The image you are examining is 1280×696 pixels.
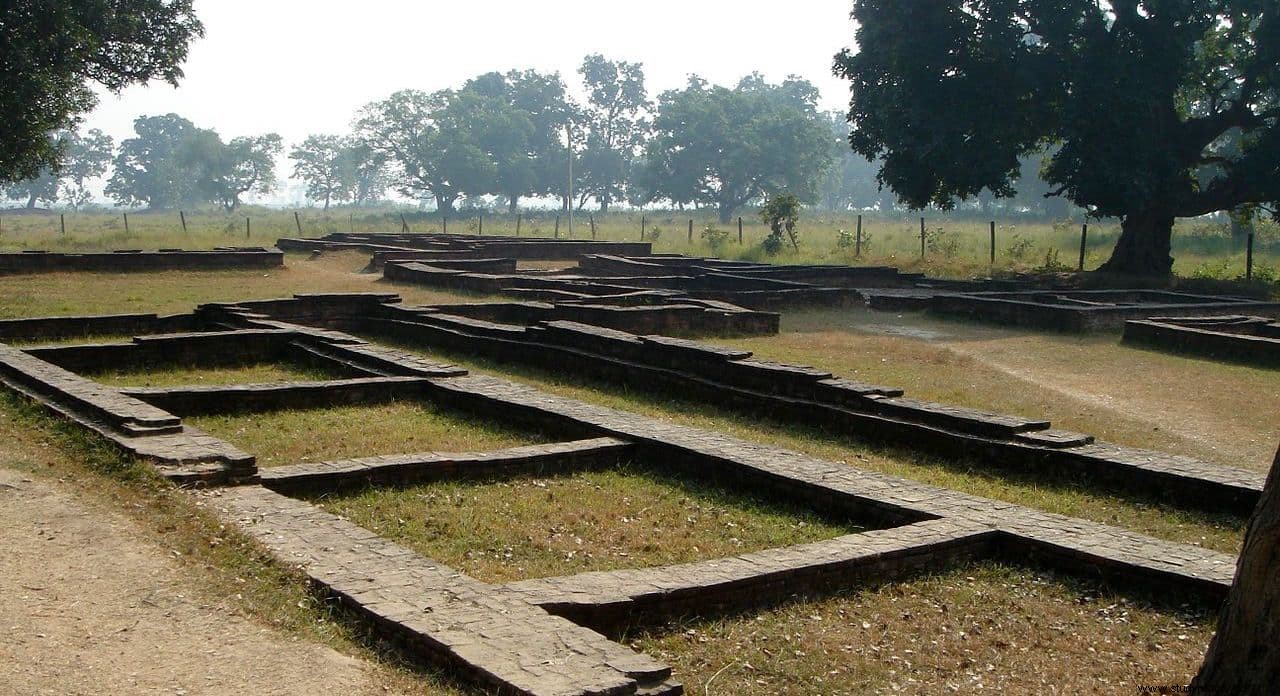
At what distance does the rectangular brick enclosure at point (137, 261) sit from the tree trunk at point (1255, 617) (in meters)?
19.7

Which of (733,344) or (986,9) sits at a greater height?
(986,9)

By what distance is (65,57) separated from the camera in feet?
57.3

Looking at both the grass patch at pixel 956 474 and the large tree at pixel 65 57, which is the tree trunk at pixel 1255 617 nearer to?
the grass patch at pixel 956 474

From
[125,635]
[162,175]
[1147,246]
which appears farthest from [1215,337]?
[162,175]

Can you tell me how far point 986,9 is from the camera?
2245cm

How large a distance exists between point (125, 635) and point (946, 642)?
9.52 feet

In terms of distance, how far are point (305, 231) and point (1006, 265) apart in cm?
2260

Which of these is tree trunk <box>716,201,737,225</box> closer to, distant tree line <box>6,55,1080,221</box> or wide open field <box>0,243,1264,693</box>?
distant tree line <box>6,55,1080,221</box>

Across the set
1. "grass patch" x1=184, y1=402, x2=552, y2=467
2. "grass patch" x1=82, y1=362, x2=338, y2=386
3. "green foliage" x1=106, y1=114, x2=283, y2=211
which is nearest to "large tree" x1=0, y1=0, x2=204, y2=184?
"grass patch" x1=82, y1=362, x2=338, y2=386

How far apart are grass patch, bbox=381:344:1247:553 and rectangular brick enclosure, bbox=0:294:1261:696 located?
141 millimetres

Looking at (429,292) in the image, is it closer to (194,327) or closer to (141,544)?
(194,327)

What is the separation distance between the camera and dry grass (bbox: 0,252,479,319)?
14992mm

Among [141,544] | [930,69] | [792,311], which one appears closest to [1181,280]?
[930,69]

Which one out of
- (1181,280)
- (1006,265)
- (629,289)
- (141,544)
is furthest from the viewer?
(1006,265)
